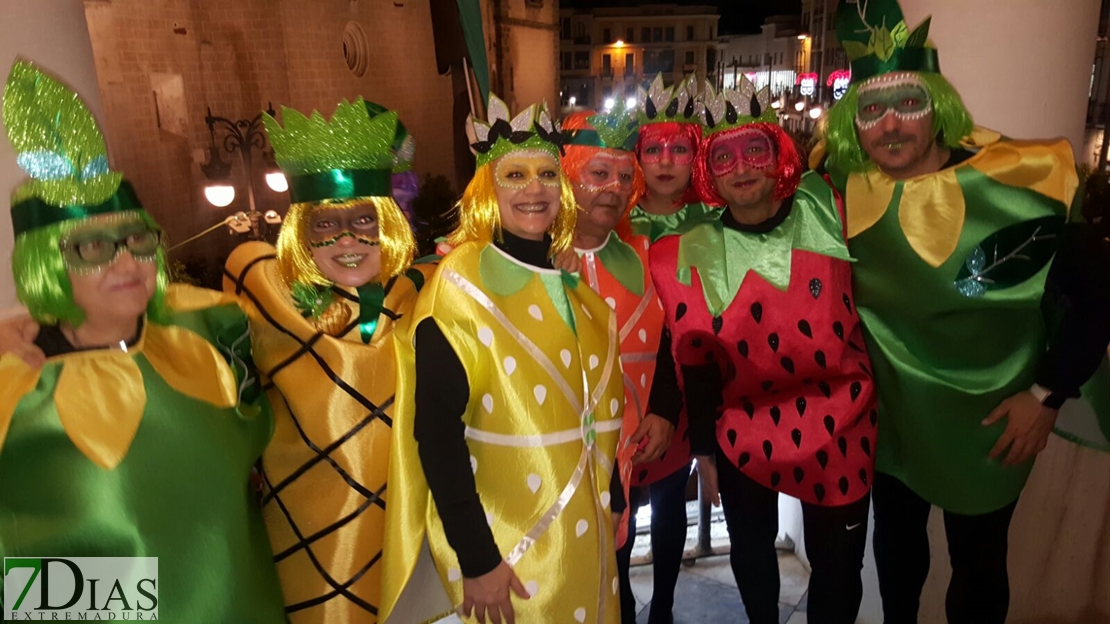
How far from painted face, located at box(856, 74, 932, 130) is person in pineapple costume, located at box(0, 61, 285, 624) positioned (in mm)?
1964

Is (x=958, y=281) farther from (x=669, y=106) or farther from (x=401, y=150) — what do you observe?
(x=401, y=150)

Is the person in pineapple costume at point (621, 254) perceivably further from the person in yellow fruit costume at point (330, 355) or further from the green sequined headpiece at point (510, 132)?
the person in yellow fruit costume at point (330, 355)

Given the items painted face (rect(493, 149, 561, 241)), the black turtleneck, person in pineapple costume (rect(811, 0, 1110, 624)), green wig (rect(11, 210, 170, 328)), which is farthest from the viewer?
person in pineapple costume (rect(811, 0, 1110, 624))

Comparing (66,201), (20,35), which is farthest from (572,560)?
(20,35)

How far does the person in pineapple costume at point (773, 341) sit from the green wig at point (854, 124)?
119mm

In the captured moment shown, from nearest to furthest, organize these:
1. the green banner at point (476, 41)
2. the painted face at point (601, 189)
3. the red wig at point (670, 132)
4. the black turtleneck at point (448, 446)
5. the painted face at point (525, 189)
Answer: the black turtleneck at point (448, 446)
the painted face at point (525, 189)
the green banner at point (476, 41)
the painted face at point (601, 189)
the red wig at point (670, 132)

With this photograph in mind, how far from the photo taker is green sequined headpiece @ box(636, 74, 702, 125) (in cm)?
251

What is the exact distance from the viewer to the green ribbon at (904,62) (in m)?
2.21

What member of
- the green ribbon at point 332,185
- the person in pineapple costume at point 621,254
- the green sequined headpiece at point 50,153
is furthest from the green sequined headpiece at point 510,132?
the green sequined headpiece at point 50,153

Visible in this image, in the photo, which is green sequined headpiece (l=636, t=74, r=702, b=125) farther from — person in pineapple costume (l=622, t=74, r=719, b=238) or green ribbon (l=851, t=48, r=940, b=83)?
green ribbon (l=851, t=48, r=940, b=83)

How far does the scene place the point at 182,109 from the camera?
10.9 metres

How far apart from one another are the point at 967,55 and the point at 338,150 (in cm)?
225
